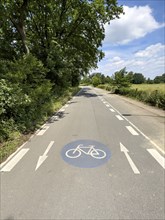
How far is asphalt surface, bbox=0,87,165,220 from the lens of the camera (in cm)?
295

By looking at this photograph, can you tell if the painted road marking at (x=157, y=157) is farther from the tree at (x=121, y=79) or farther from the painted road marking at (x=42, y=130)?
the tree at (x=121, y=79)

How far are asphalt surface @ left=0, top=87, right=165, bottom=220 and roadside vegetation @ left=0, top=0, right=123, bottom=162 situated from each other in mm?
1224

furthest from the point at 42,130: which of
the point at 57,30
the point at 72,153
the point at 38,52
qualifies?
the point at 57,30

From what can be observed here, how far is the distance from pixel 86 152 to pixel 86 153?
0.08m

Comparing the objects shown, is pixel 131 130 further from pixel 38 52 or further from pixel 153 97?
pixel 38 52

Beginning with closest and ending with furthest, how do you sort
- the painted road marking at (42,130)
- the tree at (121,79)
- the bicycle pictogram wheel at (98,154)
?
the bicycle pictogram wheel at (98,154), the painted road marking at (42,130), the tree at (121,79)

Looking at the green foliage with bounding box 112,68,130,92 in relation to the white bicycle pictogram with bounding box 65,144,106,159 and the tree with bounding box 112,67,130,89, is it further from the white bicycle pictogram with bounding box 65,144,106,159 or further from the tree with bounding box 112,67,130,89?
the white bicycle pictogram with bounding box 65,144,106,159

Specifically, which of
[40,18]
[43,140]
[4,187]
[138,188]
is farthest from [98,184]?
[40,18]

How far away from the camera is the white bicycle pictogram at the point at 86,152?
199 inches

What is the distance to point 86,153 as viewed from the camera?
207 inches

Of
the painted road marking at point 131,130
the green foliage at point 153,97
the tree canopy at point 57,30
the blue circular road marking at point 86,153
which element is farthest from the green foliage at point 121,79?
the blue circular road marking at point 86,153

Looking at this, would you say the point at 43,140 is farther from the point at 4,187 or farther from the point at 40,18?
the point at 40,18

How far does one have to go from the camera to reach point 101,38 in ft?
67.6

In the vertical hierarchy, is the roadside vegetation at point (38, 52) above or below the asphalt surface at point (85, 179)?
above
